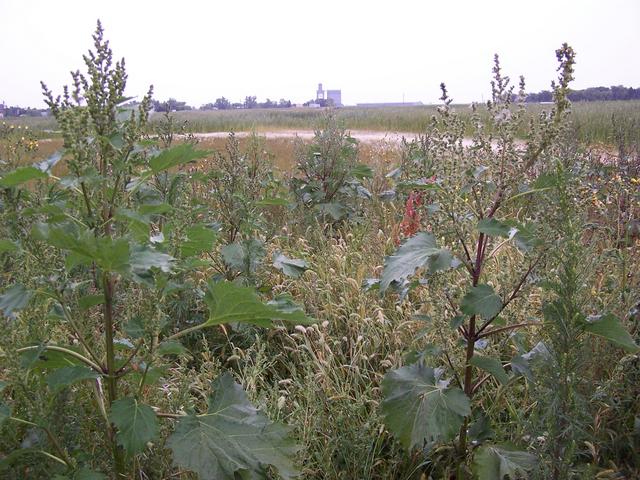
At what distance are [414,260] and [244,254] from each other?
1.75m

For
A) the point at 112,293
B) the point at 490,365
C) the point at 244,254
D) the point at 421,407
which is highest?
the point at 112,293

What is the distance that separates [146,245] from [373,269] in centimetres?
237

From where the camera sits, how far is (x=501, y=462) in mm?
1809

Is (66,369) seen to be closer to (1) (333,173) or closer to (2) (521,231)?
(2) (521,231)

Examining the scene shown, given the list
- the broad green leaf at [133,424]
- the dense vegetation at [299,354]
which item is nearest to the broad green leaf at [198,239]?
the dense vegetation at [299,354]

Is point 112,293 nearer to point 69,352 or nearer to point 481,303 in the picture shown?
point 69,352

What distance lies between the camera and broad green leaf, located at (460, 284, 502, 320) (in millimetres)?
1758

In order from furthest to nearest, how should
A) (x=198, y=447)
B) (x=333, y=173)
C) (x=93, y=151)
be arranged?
1. (x=333, y=173)
2. (x=93, y=151)
3. (x=198, y=447)

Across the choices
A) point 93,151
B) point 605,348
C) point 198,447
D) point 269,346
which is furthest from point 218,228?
point 605,348

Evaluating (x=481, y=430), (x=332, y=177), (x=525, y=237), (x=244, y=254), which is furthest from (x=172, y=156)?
(x=332, y=177)

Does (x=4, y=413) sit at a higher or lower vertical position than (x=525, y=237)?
lower

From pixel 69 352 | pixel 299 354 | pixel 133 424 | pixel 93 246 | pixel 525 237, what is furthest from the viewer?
pixel 299 354

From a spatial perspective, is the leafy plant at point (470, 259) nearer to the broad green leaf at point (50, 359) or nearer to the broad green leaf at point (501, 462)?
the broad green leaf at point (501, 462)

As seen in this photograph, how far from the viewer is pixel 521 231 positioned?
1.86m
